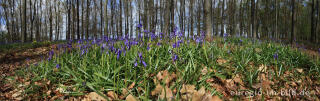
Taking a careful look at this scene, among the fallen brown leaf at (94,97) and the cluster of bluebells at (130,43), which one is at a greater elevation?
the cluster of bluebells at (130,43)

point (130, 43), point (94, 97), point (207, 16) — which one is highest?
point (207, 16)

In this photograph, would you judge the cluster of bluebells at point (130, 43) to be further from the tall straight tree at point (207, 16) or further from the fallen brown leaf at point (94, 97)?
the tall straight tree at point (207, 16)

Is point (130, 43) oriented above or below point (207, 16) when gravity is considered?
below

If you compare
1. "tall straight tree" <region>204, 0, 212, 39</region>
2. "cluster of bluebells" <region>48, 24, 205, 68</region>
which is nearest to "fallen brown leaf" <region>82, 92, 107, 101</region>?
"cluster of bluebells" <region>48, 24, 205, 68</region>

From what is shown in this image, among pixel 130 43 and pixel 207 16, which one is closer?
pixel 130 43

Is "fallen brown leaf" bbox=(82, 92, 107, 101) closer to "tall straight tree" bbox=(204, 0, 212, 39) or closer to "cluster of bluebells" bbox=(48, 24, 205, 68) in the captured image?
"cluster of bluebells" bbox=(48, 24, 205, 68)

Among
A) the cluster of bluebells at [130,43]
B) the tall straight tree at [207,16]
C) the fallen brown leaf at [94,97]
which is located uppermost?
the tall straight tree at [207,16]

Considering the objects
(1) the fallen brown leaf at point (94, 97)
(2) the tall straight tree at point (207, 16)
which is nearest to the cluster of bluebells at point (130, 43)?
(1) the fallen brown leaf at point (94, 97)

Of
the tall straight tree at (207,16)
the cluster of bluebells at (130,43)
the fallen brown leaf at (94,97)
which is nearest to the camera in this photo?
the fallen brown leaf at (94,97)

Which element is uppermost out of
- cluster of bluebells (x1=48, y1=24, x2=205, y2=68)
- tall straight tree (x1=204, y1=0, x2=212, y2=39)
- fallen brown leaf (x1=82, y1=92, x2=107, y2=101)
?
tall straight tree (x1=204, y1=0, x2=212, y2=39)

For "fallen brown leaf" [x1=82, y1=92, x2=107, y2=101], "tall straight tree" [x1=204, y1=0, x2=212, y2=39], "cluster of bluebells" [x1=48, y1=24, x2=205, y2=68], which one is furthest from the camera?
"tall straight tree" [x1=204, y1=0, x2=212, y2=39]

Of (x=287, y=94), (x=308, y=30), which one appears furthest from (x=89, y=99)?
(x=308, y=30)

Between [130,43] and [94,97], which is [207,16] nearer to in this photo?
[130,43]

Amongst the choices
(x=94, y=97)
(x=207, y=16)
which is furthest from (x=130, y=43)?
(x=207, y=16)
